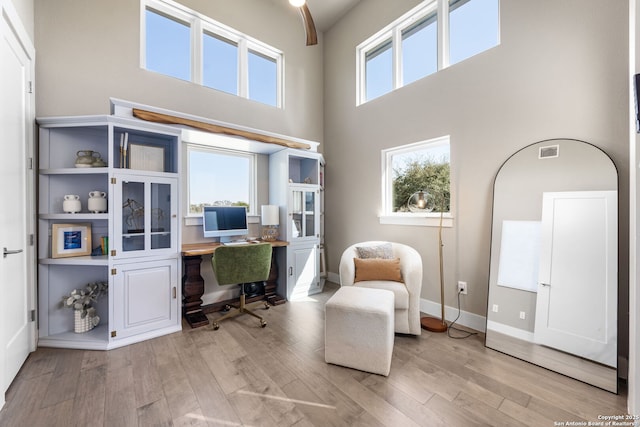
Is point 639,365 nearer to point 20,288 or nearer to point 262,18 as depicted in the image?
point 20,288

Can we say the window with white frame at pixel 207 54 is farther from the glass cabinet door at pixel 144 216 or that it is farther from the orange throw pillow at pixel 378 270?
the orange throw pillow at pixel 378 270

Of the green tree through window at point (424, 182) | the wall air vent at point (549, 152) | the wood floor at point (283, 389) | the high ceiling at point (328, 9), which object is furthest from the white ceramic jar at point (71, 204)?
the wall air vent at point (549, 152)

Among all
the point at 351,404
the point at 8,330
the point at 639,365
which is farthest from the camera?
the point at 8,330

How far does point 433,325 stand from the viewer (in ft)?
8.87

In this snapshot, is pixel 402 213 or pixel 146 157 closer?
pixel 146 157

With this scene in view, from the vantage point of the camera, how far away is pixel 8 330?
1.85m

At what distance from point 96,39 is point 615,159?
16.1 ft

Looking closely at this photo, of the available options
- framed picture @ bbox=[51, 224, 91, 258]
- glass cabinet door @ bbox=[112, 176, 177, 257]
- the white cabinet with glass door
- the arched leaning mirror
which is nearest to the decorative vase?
framed picture @ bbox=[51, 224, 91, 258]

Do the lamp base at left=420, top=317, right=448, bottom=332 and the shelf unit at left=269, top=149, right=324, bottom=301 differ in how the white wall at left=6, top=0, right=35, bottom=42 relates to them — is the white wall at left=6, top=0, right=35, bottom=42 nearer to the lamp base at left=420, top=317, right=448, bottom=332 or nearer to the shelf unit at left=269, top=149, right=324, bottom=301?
the shelf unit at left=269, top=149, right=324, bottom=301

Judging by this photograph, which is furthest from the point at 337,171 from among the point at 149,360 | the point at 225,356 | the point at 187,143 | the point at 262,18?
the point at 149,360

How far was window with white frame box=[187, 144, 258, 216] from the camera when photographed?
132 inches

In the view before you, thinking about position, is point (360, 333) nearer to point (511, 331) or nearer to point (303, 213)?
point (511, 331)

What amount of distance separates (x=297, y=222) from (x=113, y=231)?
211 cm

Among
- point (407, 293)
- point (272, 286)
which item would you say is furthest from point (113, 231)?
point (407, 293)
